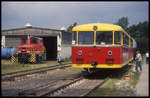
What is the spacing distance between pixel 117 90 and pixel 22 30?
2489cm

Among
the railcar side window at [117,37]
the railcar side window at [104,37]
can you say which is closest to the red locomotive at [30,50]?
the railcar side window at [104,37]

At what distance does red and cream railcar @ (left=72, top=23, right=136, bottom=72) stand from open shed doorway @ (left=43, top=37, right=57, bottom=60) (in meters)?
22.7

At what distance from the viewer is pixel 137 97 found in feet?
30.2

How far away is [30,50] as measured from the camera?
25.7 meters

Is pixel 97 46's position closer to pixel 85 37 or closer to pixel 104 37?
pixel 104 37

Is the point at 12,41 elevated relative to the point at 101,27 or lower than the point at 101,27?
lower

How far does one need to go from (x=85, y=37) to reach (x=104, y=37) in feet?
3.34

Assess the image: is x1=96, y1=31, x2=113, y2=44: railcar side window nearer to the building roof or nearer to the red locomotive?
the red locomotive

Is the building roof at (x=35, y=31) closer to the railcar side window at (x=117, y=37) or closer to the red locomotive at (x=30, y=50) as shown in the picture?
the red locomotive at (x=30, y=50)

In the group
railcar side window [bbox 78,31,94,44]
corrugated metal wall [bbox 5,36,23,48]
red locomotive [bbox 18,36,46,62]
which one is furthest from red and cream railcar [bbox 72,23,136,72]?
corrugated metal wall [bbox 5,36,23,48]

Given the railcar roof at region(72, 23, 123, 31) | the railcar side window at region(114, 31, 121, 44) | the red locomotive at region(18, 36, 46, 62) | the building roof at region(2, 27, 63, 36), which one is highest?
the building roof at region(2, 27, 63, 36)

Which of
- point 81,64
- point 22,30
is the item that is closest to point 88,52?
point 81,64

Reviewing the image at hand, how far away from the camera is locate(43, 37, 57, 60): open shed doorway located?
37.4 metres

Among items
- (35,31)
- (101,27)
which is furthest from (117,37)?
(35,31)
